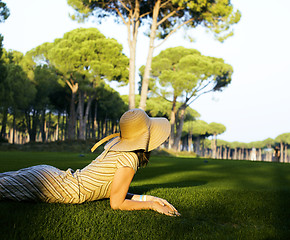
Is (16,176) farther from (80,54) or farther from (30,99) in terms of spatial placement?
(30,99)

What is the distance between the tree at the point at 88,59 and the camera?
114 feet

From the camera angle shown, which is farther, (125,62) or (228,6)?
(125,62)

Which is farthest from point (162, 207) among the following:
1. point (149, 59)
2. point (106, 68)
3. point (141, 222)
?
point (106, 68)

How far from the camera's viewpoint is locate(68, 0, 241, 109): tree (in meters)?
22.0

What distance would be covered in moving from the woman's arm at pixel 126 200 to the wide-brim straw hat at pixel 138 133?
0.29 metres

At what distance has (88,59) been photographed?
35.6 meters

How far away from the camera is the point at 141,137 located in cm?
353

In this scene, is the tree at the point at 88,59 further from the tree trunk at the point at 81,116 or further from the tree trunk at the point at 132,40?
the tree trunk at the point at 132,40

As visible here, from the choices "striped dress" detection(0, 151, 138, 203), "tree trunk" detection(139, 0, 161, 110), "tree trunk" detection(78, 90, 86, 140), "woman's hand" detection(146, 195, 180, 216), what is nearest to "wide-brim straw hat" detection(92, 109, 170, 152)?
"striped dress" detection(0, 151, 138, 203)

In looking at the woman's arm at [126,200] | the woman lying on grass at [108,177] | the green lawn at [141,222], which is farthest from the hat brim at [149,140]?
the green lawn at [141,222]

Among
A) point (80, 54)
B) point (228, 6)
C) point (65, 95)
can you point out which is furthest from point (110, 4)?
point (65, 95)

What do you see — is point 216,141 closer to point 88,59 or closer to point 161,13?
point 88,59

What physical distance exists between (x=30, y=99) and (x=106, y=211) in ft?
117

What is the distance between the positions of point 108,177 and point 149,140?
0.63m
